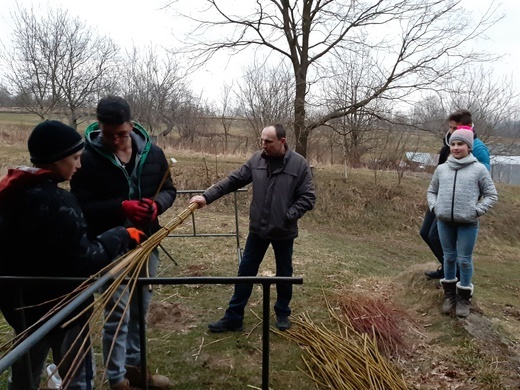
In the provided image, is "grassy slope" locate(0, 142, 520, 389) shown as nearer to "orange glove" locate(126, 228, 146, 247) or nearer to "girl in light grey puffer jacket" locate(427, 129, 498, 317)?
"girl in light grey puffer jacket" locate(427, 129, 498, 317)

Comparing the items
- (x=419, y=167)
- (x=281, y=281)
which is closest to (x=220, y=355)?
(x=281, y=281)

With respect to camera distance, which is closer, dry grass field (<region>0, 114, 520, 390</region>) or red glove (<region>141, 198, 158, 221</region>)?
red glove (<region>141, 198, 158, 221</region>)

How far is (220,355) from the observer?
3.05 meters

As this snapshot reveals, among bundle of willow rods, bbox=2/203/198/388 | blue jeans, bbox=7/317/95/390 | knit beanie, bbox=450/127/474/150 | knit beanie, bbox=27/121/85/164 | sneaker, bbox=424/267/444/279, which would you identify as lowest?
sneaker, bbox=424/267/444/279

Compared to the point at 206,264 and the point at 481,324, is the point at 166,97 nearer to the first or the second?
the point at 206,264

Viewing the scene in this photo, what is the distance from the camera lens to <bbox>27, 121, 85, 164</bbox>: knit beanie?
65.3 inches

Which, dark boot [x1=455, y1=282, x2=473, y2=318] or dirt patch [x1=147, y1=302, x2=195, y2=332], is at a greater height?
dark boot [x1=455, y1=282, x2=473, y2=318]

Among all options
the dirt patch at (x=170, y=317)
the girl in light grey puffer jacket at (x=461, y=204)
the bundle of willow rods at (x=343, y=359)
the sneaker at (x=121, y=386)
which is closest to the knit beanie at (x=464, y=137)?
the girl in light grey puffer jacket at (x=461, y=204)

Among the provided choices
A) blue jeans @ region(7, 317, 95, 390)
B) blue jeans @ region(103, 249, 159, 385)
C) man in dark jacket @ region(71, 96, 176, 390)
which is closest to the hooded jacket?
man in dark jacket @ region(71, 96, 176, 390)

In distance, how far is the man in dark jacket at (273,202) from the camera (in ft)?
10.3

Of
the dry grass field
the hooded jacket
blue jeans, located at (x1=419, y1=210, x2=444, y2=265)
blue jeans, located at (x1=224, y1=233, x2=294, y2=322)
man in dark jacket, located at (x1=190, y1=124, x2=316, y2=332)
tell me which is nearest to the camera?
the dry grass field

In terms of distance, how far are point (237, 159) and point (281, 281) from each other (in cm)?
1319

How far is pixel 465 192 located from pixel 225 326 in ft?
7.77

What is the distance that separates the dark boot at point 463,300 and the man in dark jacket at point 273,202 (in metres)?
1.57
